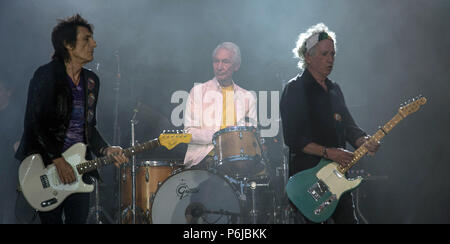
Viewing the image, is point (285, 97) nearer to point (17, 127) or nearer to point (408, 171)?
point (408, 171)

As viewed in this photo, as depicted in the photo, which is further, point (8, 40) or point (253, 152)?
point (8, 40)

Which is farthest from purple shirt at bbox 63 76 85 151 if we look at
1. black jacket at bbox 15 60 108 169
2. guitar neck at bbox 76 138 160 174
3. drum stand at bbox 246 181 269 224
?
drum stand at bbox 246 181 269 224

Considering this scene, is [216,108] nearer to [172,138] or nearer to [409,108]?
[172,138]

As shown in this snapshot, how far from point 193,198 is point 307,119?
2.15 metres

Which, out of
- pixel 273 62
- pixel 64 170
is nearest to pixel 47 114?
pixel 64 170

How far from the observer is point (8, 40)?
577cm

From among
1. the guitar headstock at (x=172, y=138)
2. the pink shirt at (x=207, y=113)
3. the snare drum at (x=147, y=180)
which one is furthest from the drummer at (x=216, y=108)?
the guitar headstock at (x=172, y=138)

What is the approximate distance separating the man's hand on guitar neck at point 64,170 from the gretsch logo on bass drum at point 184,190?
6.00 feet

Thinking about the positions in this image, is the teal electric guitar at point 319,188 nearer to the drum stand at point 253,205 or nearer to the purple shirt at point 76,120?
the purple shirt at point 76,120

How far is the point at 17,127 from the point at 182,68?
7.93 ft

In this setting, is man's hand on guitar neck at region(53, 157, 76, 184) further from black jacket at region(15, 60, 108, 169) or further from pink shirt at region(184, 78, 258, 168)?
pink shirt at region(184, 78, 258, 168)

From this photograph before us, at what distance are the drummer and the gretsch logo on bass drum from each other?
313 mm

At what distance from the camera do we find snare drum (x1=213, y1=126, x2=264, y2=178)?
16.1ft
